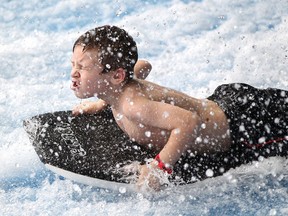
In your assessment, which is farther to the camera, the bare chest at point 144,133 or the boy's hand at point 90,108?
the boy's hand at point 90,108

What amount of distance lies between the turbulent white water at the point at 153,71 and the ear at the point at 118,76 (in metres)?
0.50

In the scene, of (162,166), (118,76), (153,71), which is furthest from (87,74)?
(153,71)

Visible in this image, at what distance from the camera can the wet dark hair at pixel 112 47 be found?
2.15 m

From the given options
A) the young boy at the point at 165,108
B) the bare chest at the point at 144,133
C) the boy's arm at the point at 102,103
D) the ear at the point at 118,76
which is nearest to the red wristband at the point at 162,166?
the young boy at the point at 165,108

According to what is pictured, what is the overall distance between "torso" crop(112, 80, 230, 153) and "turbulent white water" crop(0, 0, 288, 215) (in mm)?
166

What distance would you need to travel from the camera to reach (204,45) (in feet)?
14.7

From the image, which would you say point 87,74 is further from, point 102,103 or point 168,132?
point 102,103

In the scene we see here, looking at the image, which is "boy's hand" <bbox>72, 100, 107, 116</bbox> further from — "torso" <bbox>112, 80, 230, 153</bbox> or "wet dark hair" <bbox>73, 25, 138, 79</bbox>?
"wet dark hair" <bbox>73, 25, 138, 79</bbox>

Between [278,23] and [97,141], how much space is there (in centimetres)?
275

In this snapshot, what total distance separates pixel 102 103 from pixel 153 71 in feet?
5.10

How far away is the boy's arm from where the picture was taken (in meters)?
2.66

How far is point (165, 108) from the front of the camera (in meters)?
2.08

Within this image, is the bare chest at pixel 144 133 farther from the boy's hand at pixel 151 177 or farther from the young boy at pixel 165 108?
the boy's hand at pixel 151 177

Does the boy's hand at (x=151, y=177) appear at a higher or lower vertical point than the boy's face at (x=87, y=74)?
lower
